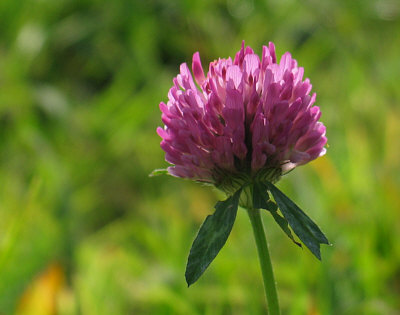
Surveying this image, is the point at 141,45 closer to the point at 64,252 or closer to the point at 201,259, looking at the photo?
the point at 64,252

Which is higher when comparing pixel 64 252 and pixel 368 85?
pixel 368 85

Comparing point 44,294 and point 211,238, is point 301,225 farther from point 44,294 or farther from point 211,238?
point 44,294

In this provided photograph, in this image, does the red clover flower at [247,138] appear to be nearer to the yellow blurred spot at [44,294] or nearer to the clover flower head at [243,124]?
the clover flower head at [243,124]

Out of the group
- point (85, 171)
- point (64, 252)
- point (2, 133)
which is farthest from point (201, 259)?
point (2, 133)

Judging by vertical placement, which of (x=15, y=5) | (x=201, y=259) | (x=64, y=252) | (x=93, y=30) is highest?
(x=15, y=5)

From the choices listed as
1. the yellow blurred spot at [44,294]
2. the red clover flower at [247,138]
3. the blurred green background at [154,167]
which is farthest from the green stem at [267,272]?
the yellow blurred spot at [44,294]

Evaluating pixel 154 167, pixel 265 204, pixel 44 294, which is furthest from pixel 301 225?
pixel 154 167

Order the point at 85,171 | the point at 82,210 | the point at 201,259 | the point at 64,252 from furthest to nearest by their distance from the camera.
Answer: the point at 85,171 < the point at 82,210 < the point at 64,252 < the point at 201,259
